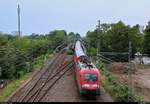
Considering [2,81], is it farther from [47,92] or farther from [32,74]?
[47,92]

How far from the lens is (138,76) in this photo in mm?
42625

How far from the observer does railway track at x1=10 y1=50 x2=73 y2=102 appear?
2644 centimetres

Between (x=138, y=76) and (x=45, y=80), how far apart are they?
13.5m

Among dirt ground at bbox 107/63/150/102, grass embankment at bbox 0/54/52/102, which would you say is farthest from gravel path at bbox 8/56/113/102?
dirt ground at bbox 107/63/150/102

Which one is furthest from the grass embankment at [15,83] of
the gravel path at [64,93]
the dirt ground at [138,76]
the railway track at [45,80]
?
the dirt ground at [138,76]

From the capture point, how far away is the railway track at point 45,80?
2644cm


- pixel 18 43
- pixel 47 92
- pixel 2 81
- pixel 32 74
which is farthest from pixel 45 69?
pixel 18 43

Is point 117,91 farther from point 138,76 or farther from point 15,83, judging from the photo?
point 138,76

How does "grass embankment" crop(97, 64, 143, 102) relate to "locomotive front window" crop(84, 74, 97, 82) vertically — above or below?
below

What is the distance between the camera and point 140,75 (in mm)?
43719

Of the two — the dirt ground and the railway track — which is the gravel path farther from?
the dirt ground

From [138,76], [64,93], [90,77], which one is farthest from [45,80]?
[138,76]

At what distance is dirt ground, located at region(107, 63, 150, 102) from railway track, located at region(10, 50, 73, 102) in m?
5.73

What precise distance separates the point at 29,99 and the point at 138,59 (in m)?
35.6
